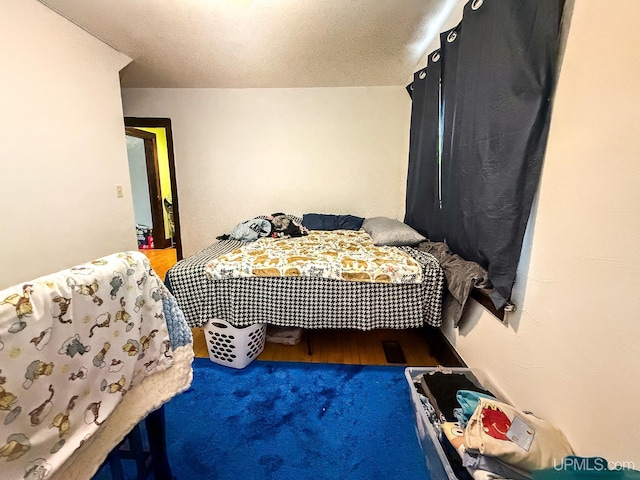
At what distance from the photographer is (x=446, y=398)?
1.22 metres

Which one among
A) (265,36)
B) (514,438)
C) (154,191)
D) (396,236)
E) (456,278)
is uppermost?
(265,36)

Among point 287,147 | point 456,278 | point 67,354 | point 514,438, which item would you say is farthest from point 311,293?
point 287,147

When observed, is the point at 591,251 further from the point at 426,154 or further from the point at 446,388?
the point at 426,154

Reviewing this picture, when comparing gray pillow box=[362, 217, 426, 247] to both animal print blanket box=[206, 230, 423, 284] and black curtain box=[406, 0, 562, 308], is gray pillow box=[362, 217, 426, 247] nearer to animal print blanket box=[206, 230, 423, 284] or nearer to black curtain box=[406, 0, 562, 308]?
animal print blanket box=[206, 230, 423, 284]

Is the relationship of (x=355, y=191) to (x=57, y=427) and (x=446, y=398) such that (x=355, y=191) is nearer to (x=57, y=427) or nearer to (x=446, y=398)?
(x=446, y=398)

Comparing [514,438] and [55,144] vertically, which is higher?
[55,144]

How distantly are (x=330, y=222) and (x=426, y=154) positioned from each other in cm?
127

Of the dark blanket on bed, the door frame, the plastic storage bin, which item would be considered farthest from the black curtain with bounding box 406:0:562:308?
the door frame

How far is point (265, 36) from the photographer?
6.93ft

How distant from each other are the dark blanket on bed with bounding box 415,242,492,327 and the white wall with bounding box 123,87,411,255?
163cm

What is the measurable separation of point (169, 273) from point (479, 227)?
185cm

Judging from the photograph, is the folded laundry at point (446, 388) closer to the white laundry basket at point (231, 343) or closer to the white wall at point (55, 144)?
the white laundry basket at point (231, 343)

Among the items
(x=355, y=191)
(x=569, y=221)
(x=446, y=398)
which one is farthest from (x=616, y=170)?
(x=355, y=191)

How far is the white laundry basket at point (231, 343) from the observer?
177 centimetres
